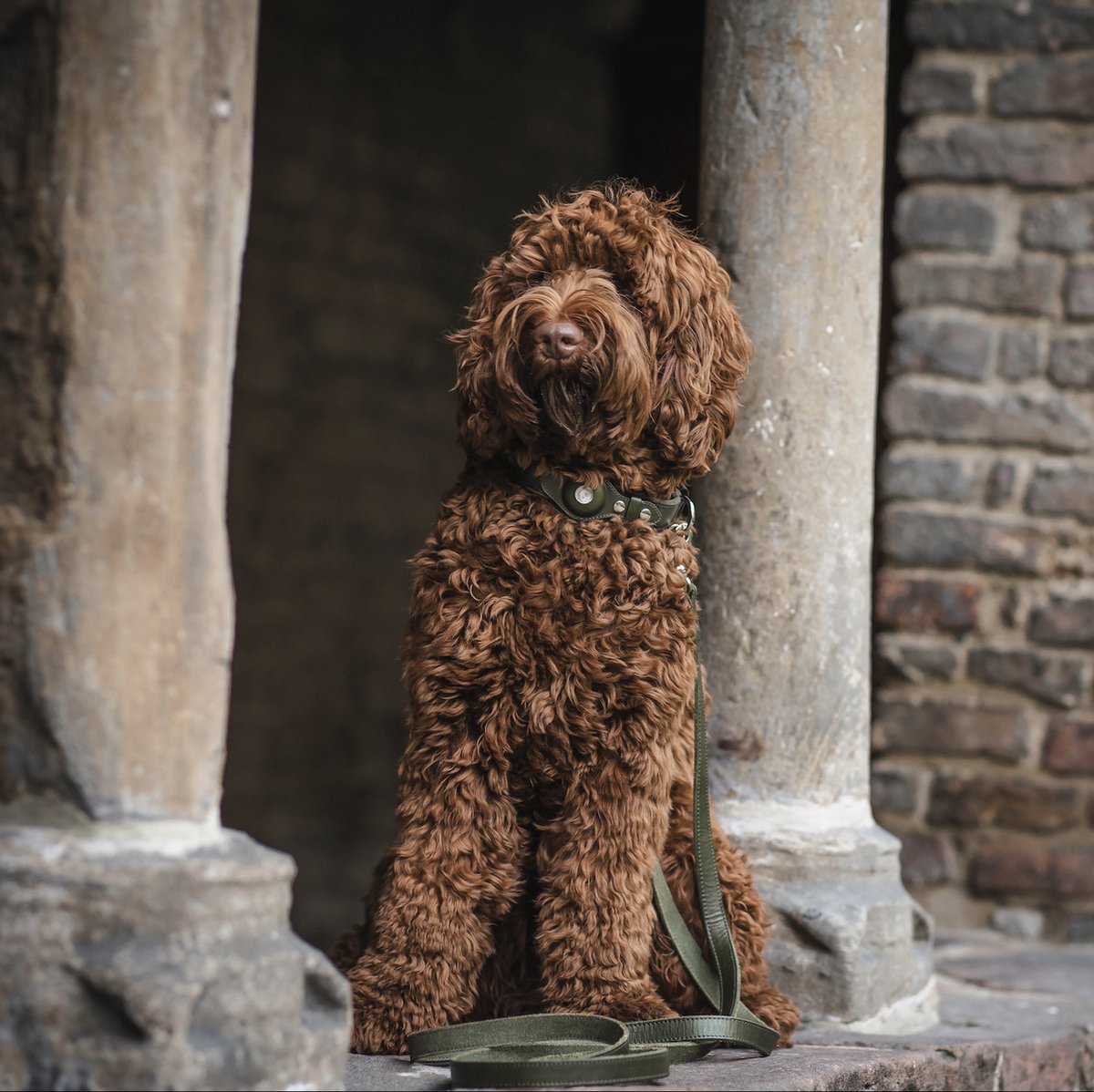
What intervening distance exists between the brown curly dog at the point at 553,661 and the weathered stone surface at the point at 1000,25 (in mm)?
1886

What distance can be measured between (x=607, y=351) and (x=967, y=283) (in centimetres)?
196

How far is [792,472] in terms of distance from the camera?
8.74ft

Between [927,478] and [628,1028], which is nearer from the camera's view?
[628,1028]

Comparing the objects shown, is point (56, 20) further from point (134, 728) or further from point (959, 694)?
point (959, 694)

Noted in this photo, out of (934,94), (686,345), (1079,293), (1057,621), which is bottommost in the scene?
A: (1057,621)

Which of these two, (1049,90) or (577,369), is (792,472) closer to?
(577,369)

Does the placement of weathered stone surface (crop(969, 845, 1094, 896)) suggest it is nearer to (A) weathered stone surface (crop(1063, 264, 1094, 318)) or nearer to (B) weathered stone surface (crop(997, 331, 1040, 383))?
(B) weathered stone surface (crop(997, 331, 1040, 383))

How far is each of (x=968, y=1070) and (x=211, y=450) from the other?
5.46ft

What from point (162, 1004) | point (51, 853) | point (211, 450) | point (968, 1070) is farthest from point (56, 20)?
point (968, 1070)

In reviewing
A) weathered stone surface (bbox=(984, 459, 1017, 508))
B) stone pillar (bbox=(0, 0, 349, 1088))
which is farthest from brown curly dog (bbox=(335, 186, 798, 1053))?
weathered stone surface (bbox=(984, 459, 1017, 508))

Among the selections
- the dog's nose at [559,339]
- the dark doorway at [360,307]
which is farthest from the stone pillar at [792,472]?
the dark doorway at [360,307]

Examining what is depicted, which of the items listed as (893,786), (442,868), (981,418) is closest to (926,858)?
(893,786)

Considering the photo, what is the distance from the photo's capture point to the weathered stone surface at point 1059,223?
12.1 ft

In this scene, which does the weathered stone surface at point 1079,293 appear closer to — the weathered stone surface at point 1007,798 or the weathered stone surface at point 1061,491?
the weathered stone surface at point 1061,491
